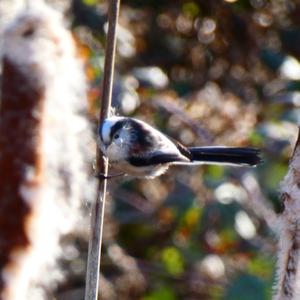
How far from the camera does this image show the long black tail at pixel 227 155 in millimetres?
1660

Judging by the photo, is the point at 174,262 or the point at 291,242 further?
the point at 174,262

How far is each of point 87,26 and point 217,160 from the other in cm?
103

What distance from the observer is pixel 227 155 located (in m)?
1.76

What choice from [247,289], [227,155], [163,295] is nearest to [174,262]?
[163,295]

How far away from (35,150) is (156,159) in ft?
0.70

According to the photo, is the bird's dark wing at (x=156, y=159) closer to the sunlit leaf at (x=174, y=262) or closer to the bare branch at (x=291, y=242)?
the bare branch at (x=291, y=242)

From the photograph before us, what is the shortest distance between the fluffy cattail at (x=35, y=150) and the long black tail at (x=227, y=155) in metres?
0.26

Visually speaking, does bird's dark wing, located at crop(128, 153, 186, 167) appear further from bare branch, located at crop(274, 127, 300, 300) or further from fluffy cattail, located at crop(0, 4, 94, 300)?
bare branch, located at crop(274, 127, 300, 300)

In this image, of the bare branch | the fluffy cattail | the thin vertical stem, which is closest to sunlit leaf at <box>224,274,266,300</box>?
the fluffy cattail

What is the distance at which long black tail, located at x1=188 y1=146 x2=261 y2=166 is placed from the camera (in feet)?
5.45

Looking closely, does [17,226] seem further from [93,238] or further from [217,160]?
[93,238]

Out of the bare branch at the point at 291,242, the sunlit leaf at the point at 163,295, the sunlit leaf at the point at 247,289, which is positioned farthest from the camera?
the sunlit leaf at the point at 163,295

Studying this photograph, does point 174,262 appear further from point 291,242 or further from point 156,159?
point 291,242

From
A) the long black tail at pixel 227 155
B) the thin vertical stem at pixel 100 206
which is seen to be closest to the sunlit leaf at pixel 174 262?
the long black tail at pixel 227 155
